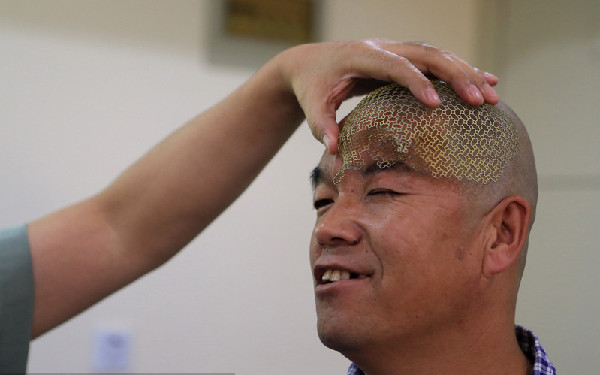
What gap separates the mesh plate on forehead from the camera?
88cm

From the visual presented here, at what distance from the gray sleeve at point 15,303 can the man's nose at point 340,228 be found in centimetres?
56

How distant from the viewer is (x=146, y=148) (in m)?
1.86

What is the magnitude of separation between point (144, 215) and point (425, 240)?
576 millimetres

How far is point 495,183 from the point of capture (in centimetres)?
89

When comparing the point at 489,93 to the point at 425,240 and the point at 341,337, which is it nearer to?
the point at 425,240

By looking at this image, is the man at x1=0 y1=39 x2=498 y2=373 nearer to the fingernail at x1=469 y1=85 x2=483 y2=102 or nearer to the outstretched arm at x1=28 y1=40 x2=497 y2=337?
the outstretched arm at x1=28 y1=40 x2=497 y2=337

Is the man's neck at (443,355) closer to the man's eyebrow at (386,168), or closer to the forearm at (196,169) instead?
the man's eyebrow at (386,168)

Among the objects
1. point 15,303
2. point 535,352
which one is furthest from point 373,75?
point 15,303

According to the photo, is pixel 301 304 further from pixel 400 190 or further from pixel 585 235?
A: pixel 400 190

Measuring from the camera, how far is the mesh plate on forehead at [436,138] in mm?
877

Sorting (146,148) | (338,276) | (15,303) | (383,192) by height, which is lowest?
A: (15,303)

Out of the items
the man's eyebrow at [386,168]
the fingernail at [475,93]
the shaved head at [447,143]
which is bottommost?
the man's eyebrow at [386,168]

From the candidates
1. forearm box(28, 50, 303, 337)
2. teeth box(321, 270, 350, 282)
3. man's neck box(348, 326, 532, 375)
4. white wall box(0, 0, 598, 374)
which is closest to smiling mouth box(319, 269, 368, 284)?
teeth box(321, 270, 350, 282)

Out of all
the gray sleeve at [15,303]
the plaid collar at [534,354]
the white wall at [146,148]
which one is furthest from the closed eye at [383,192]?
the white wall at [146,148]
